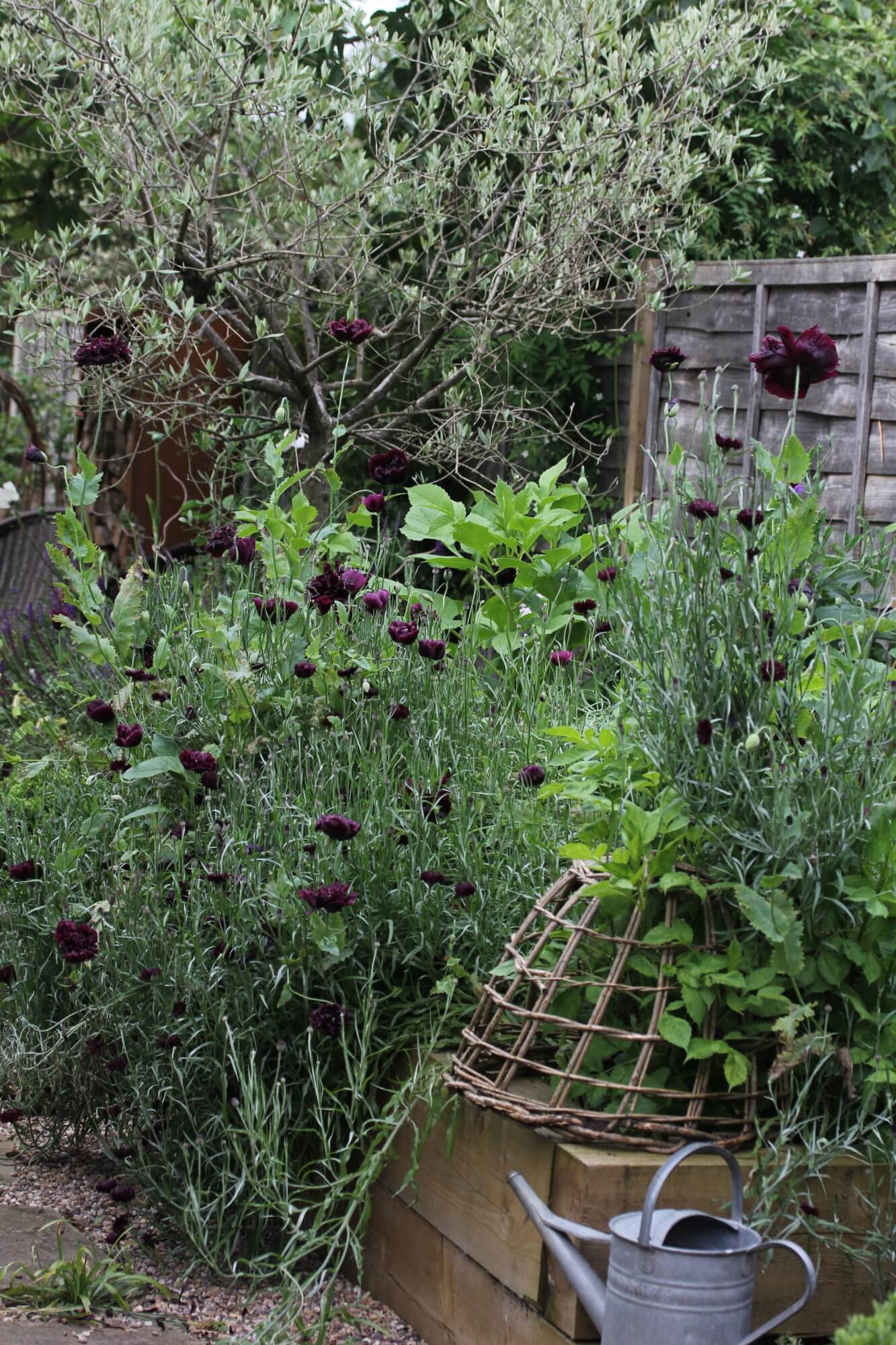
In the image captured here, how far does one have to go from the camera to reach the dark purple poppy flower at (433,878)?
2342mm

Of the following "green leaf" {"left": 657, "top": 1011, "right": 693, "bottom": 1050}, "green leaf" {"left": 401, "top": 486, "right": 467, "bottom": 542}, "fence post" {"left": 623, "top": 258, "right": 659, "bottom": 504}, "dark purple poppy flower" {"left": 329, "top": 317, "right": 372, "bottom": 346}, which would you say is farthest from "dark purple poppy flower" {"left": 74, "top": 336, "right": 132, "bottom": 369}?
"fence post" {"left": 623, "top": 258, "right": 659, "bottom": 504}

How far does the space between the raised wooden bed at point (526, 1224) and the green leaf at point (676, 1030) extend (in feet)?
0.55

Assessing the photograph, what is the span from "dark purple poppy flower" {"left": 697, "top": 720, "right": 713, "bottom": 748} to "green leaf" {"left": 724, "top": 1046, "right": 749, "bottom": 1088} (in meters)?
0.43

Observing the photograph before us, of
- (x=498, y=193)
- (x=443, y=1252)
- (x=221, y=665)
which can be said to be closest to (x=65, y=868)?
(x=221, y=665)

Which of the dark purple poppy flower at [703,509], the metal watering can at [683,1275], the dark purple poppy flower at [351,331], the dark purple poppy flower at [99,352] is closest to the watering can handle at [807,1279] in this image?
the metal watering can at [683,1275]

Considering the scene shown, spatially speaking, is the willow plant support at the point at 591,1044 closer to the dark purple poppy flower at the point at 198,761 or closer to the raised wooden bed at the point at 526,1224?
the raised wooden bed at the point at 526,1224

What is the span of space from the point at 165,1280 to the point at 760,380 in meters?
3.75

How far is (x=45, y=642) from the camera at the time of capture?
504cm

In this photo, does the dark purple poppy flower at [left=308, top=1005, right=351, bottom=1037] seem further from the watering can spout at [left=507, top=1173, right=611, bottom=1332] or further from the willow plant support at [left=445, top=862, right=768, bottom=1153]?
the watering can spout at [left=507, top=1173, right=611, bottom=1332]

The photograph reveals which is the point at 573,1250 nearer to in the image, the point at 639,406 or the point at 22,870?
the point at 22,870

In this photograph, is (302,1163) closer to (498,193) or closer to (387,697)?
(387,697)

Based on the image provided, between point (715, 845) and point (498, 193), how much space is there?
13.7 feet

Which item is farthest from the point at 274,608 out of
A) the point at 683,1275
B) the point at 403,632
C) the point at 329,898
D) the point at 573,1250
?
the point at 683,1275

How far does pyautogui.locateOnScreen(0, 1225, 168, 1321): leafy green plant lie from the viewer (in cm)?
226
